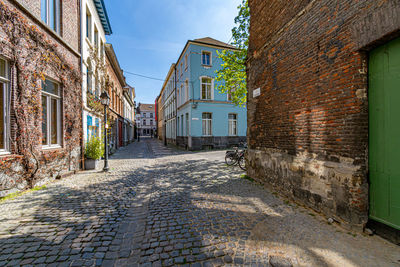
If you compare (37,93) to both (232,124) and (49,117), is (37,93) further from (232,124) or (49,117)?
Answer: (232,124)

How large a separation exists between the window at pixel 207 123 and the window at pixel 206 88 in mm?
1767

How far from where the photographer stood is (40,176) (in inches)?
220

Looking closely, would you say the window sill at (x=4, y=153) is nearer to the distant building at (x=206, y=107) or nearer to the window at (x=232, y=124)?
the distant building at (x=206, y=107)

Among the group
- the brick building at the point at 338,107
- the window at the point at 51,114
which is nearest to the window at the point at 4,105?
the window at the point at 51,114

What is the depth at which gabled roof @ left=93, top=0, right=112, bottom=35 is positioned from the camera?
437 inches

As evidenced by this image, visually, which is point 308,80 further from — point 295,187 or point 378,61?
point 295,187

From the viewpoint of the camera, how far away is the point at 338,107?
10.8 ft

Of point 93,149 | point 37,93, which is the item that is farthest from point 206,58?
point 37,93

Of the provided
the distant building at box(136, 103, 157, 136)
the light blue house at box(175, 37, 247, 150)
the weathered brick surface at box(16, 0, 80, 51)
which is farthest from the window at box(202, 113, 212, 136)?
the distant building at box(136, 103, 157, 136)

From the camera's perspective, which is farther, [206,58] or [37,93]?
[206,58]

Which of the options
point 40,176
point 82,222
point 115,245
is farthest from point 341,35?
point 40,176

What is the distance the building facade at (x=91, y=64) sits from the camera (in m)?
8.77

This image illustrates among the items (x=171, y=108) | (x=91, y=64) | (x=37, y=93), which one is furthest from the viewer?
(x=171, y=108)

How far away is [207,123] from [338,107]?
15.3 meters
